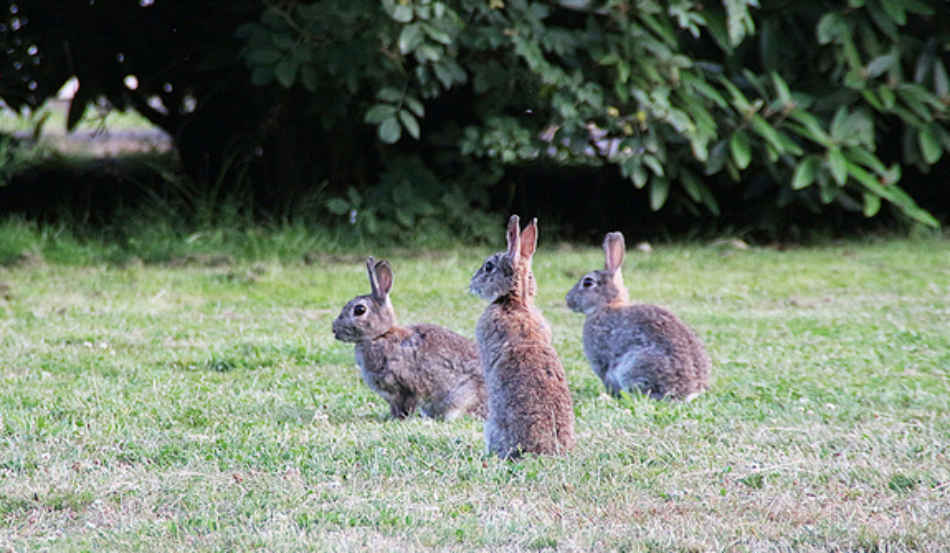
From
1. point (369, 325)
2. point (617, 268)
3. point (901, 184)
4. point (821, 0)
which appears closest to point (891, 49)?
point (821, 0)

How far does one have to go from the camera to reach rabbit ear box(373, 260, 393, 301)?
17.7 feet

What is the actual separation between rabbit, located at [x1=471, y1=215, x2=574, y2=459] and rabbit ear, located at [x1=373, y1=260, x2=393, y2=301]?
0.82 meters

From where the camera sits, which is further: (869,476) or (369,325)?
(369,325)

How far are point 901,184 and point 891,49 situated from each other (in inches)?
121

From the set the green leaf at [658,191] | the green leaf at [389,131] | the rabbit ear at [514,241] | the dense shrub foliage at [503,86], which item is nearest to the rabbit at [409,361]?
the rabbit ear at [514,241]

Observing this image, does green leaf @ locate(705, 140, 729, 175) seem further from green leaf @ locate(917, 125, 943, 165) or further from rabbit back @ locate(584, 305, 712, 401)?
rabbit back @ locate(584, 305, 712, 401)

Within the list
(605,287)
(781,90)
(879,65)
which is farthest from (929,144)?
(605,287)

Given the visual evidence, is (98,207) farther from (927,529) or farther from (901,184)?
(927,529)

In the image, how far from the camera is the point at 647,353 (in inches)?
219

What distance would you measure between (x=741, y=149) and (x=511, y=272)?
596 centimetres

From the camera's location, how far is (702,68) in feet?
33.9

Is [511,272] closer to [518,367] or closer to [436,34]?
[518,367]

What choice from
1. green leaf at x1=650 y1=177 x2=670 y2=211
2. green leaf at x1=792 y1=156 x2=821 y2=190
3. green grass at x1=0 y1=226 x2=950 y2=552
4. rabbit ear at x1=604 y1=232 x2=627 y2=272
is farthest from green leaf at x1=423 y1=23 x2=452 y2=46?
green leaf at x1=792 y1=156 x2=821 y2=190

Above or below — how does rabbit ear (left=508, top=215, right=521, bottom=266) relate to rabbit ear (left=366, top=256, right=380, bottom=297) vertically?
above
